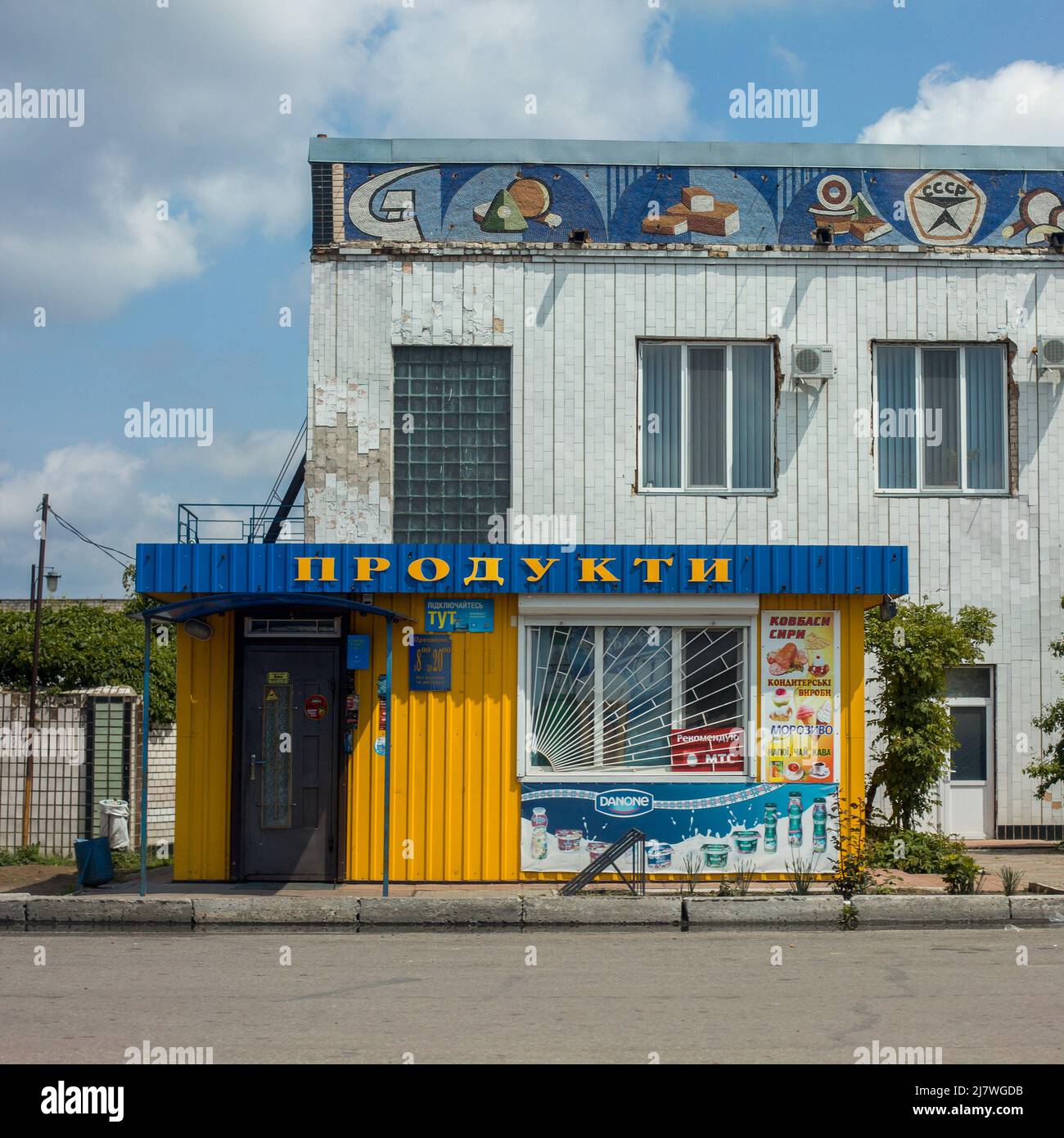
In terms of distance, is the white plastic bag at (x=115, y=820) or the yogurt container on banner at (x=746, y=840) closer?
the yogurt container on banner at (x=746, y=840)

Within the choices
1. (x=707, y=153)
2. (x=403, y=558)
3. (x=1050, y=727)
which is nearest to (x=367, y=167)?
(x=707, y=153)

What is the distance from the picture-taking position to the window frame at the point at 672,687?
44.6 feet

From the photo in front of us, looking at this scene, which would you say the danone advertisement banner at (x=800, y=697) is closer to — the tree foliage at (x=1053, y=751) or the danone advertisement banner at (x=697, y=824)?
the danone advertisement banner at (x=697, y=824)

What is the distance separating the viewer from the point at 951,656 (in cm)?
1482

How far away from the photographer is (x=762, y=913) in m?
12.2

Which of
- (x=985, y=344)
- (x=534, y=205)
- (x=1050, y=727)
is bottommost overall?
(x=1050, y=727)

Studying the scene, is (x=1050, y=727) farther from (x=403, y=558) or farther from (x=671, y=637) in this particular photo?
(x=403, y=558)

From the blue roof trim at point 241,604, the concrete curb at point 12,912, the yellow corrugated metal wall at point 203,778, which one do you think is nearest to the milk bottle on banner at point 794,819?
the blue roof trim at point 241,604

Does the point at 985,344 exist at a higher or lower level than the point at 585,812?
higher

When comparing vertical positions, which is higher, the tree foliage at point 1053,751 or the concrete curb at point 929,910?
the tree foliage at point 1053,751

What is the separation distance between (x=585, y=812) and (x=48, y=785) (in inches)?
289

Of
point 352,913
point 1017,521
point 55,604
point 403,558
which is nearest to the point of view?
point 352,913

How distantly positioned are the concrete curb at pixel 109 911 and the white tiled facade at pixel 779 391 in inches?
263

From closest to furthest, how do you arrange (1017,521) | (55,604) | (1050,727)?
1. (1050,727)
2. (1017,521)
3. (55,604)
